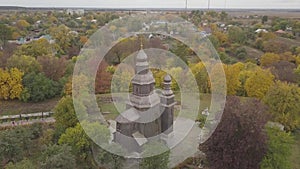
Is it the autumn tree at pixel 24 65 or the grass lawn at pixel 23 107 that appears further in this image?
the autumn tree at pixel 24 65

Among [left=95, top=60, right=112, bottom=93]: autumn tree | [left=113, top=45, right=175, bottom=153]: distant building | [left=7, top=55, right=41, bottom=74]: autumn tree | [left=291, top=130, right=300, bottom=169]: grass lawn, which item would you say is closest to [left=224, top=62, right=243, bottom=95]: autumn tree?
[left=291, top=130, right=300, bottom=169]: grass lawn

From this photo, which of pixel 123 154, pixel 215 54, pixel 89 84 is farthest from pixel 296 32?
pixel 123 154

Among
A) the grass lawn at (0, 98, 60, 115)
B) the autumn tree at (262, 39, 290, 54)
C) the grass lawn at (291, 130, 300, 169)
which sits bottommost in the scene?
the grass lawn at (291, 130, 300, 169)

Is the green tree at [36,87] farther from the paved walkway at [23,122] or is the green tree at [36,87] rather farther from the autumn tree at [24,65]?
the paved walkway at [23,122]

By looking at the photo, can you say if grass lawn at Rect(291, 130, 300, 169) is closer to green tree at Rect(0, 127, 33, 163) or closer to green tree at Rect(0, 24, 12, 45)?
green tree at Rect(0, 127, 33, 163)

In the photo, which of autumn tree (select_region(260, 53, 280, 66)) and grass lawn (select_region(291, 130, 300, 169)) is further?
autumn tree (select_region(260, 53, 280, 66))

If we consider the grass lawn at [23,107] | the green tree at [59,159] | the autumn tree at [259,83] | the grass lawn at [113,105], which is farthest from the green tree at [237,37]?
the green tree at [59,159]
